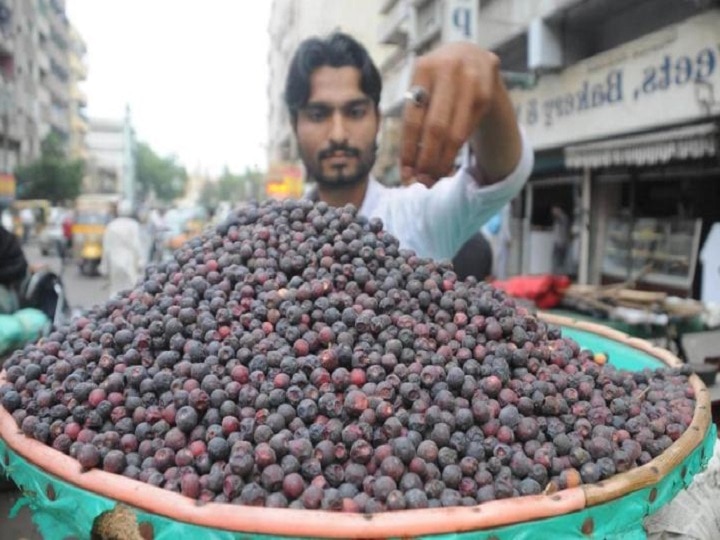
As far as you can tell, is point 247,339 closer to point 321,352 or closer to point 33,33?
point 321,352

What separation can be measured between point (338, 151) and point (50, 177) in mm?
38471

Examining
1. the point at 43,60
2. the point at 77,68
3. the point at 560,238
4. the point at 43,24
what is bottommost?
the point at 560,238

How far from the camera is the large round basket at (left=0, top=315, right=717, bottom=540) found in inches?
38.0

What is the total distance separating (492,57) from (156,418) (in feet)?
4.05

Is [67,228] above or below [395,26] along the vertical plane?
below

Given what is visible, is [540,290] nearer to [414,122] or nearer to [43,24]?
[414,122]

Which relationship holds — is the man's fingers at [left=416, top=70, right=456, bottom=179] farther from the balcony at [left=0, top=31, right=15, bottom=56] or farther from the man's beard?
the balcony at [left=0, top=31, right=15, bottom=56]

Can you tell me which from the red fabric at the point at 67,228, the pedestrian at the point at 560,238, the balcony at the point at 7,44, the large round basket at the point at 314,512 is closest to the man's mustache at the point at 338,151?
the large round basket at the point at 314,512

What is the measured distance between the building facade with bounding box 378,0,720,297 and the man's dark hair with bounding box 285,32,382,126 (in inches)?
156

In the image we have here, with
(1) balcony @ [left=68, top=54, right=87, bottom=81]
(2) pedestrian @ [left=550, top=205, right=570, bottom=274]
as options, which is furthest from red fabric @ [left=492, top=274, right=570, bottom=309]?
(1) balcony @ [left=68, top=54, right=87, bottom=81]

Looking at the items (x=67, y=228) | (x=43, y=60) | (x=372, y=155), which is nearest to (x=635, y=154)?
(x=372, y=155)

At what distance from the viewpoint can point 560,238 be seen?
1082cm

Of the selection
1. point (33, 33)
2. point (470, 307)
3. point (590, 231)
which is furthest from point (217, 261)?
point (33, 33)

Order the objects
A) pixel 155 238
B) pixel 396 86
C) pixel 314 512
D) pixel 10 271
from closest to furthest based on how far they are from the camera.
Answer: pixel 314 512 → pixel 10 271 → pixel 155 238 → pixel 396 86
